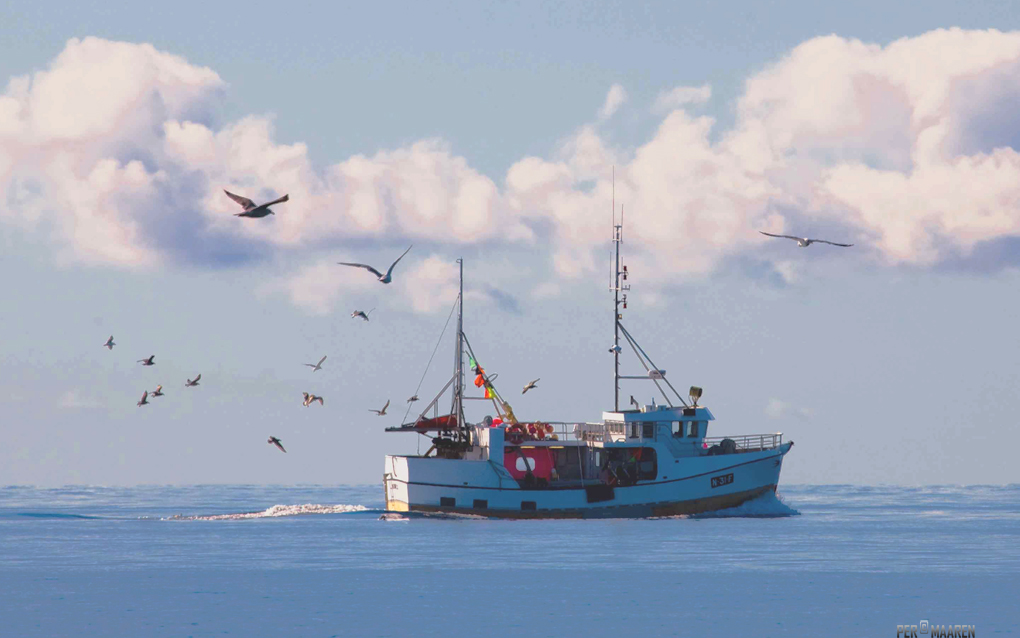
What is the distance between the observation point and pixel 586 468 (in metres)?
70.6

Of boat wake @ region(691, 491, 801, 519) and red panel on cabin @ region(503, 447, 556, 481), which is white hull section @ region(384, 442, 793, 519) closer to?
boat wake @ region(691, 491, 801, 519)

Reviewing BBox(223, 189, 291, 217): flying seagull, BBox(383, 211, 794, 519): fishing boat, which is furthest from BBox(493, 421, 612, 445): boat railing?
BBox(223, 189, 291, 217): flying seagull

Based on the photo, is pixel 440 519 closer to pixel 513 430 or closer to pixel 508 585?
pixel 513 430

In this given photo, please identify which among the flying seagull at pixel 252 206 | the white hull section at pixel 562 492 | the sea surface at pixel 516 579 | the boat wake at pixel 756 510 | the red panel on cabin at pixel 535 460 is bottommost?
the sea surface at pixel 516 579

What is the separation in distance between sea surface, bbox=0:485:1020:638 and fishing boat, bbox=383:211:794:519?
1255mm

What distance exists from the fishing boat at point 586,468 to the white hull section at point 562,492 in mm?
51

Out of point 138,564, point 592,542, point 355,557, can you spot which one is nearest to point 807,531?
point 592,542

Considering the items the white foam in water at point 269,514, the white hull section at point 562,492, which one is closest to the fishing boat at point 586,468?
the white hull section at point 562,492

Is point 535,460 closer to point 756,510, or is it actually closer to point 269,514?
point 756,510

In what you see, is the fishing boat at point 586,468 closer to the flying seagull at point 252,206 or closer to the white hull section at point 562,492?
the white hull section at point 562,492

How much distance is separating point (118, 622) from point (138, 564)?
56.2ft

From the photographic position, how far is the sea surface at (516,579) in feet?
116

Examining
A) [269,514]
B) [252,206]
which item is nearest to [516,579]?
[252,206]

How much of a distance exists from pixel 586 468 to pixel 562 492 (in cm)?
248
